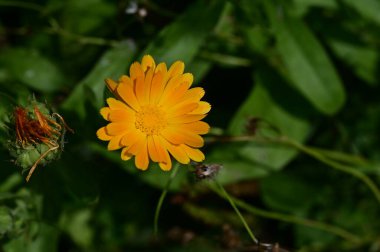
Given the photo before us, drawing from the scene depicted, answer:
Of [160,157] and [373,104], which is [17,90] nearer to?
[160,157]

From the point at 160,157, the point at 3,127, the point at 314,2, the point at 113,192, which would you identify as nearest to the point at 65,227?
the point at 113,192

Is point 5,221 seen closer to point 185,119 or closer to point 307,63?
point 185,119

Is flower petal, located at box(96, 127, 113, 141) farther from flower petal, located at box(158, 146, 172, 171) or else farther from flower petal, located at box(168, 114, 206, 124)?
flower petal, located at box(168, 114, 206, 124)

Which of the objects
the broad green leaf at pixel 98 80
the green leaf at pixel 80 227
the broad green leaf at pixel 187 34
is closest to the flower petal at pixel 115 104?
the broad green leaf at pixel 98 80

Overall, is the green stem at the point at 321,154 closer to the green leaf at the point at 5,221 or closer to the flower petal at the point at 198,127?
the flower petal at the point at 198,127

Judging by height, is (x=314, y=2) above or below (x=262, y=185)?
above

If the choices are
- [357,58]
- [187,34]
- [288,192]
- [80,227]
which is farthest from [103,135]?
[357,58]

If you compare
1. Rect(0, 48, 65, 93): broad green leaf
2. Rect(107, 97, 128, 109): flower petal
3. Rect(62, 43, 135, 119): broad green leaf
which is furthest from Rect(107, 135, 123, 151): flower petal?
Rect(0, 48, 65, 93): broad green leaf
